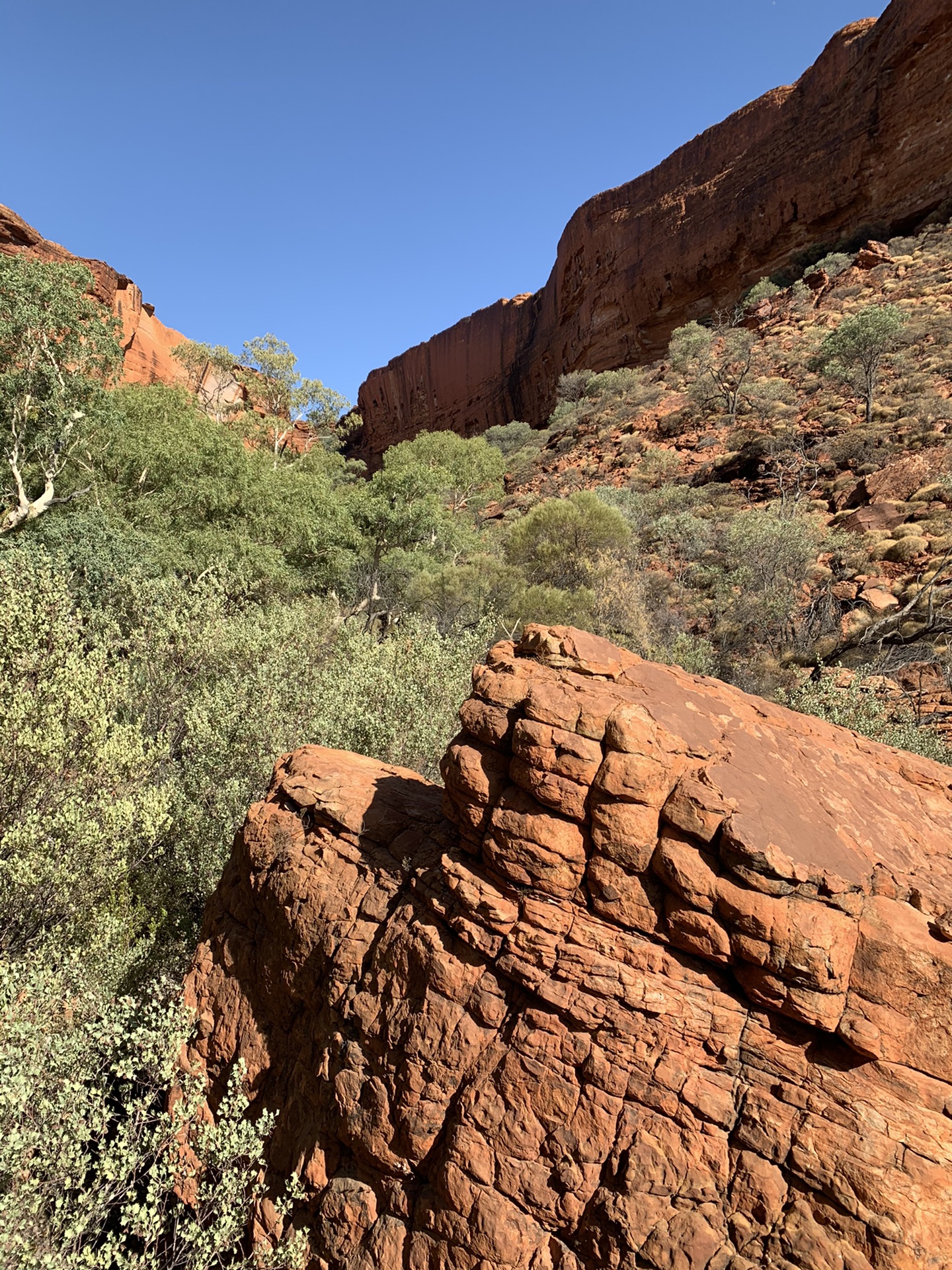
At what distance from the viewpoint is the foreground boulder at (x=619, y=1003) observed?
2.82 m

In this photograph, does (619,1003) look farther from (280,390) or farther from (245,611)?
(280,390)

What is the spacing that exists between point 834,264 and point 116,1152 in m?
45.1

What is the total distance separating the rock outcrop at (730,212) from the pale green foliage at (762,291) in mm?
2672

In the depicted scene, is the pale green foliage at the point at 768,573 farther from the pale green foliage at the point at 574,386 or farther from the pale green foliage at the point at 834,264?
the pale green foliage at the point at 574,386

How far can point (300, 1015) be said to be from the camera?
180 inches

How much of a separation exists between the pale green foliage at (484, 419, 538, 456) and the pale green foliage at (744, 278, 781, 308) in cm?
1756

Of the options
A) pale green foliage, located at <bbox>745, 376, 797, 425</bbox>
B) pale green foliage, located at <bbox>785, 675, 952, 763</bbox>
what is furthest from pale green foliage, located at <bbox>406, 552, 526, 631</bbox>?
pale green foliage, located at <bbox>745, 376, 797, 425</bbox>

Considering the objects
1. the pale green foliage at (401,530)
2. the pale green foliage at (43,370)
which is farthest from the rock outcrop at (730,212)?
the pale green foliage at (43,370)

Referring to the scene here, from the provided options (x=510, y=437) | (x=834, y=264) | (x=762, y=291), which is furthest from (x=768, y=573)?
(x=510, y=437)

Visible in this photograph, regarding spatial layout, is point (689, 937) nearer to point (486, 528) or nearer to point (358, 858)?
point (358, 858)

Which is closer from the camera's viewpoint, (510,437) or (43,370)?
(43,370)

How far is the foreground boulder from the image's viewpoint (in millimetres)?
2816

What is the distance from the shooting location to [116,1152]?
432 centimetres

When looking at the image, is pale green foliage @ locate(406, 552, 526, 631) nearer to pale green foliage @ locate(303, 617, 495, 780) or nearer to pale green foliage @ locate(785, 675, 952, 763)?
pale green foliage @ locate(303, 617, 495, 780)
